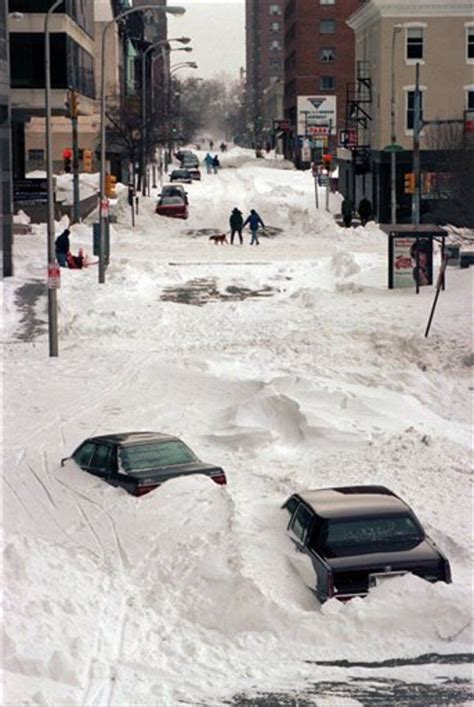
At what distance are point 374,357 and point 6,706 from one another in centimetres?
1730

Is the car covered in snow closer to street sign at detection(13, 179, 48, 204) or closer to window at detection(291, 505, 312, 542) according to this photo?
street sign at detection(13, 179, 48, 204)

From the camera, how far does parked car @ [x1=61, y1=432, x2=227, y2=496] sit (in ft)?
52.1

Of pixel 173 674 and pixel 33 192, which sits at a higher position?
pixel 33 192

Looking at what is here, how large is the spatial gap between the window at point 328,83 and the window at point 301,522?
3934 inches

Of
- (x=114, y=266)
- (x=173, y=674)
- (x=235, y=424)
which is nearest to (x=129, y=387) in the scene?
(x=235, y=424)

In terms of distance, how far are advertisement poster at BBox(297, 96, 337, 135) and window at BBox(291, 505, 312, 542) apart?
311 feet

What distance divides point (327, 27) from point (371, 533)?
338 feet

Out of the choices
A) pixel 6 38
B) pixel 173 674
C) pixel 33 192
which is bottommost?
pixel 173 674

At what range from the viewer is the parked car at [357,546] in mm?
12445

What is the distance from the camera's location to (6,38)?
3941cm

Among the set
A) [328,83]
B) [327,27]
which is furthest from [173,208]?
[327,27]

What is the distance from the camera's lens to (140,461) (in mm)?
16422

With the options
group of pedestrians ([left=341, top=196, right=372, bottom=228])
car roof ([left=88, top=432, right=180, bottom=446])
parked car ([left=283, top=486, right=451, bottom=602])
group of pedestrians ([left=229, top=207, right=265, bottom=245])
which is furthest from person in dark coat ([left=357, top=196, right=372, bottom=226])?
parked car ([left=283, top=486, right=451, bottom=602])

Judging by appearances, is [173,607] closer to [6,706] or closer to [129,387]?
[6,706]
